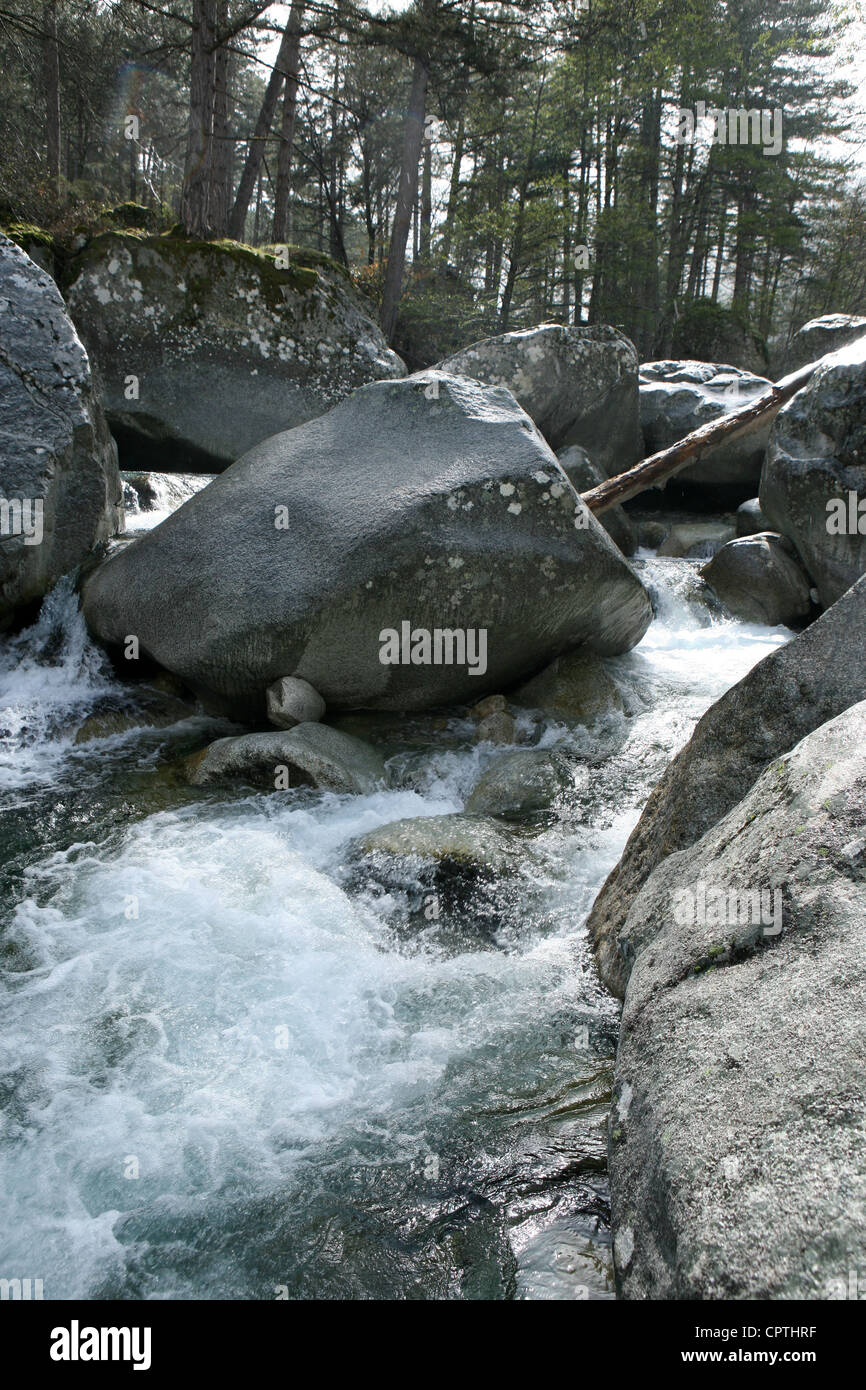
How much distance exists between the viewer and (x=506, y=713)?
23.3ft

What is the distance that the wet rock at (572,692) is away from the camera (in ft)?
24.0

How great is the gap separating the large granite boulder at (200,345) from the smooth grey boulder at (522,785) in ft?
21.4

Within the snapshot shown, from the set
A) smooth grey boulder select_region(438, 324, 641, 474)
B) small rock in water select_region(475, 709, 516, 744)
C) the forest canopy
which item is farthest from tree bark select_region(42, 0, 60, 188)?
small rock in water select_region(475, 709, 516, 744)

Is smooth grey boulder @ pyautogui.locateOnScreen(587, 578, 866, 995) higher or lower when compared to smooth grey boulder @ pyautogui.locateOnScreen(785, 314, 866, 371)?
lower

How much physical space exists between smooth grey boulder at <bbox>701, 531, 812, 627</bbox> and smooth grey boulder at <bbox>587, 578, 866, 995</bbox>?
6732mm

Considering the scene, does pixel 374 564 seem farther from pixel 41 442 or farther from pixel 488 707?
pixel 41 442

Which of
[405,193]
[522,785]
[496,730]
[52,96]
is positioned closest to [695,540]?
[496,730]

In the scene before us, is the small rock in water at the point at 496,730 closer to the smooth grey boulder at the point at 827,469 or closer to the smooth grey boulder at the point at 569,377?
the smooth grey boulder at the point at 827,469

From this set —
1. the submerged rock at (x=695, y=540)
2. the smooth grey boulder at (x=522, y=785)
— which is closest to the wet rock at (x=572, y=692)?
the smooth grey boulder at (x=522, y=785)

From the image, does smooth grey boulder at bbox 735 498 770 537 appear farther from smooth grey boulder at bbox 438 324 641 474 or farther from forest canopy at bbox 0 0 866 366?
forest canopy at bbox 0 0 866 366

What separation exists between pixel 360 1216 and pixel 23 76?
2782 cm

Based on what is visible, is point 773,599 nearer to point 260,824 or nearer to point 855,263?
point 260,824

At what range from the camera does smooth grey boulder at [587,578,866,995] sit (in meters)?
3.60
